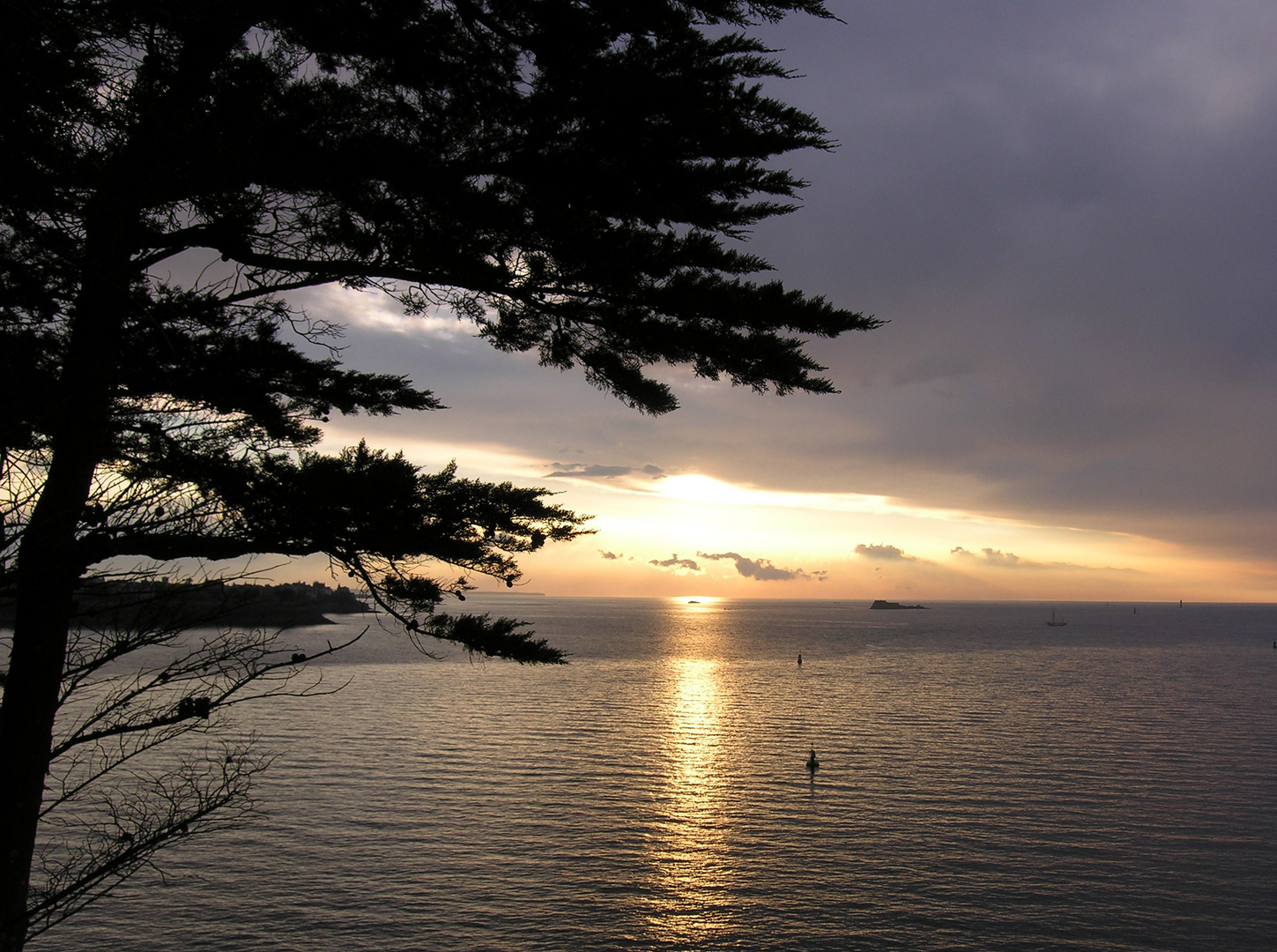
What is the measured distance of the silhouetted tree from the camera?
6527 millimetres

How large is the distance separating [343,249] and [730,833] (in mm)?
27883

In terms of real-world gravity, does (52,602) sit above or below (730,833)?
above

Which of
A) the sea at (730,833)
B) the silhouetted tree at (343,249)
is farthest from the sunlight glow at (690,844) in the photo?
the silhouetted tree at (343,249)

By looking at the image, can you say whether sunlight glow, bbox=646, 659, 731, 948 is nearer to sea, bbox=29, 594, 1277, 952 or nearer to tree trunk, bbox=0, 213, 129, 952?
sea, bbox=29, 594, 1277, 952

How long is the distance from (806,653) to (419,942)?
9038 cm

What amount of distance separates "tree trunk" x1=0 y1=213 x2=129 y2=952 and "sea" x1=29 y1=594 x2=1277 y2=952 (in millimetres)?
6130

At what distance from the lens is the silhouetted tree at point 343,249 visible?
257 inches

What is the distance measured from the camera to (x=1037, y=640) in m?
142

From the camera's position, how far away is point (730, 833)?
29953 mm

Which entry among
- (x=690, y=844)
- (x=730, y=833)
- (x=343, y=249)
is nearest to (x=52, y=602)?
(x=343, y=249)

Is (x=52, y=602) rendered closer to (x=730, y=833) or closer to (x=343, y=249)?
(x=343, y=249)

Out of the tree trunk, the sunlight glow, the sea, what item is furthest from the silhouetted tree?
the sunlight glow

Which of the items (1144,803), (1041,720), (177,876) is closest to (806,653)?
(1041,720)

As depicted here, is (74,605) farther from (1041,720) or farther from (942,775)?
(1041,720)
